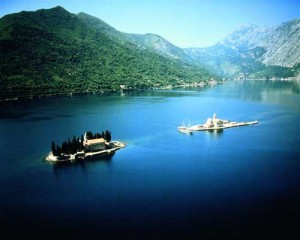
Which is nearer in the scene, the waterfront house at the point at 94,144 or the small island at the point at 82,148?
the small island at the point at 82,148

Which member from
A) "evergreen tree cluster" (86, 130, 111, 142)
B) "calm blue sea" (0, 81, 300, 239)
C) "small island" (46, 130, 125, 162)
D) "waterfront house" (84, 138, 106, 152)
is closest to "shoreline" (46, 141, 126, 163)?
"small island" (46, 130, 125, 162)

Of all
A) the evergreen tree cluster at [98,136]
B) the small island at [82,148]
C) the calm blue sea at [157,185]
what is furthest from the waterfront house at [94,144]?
the calm blue sea at [157,185]

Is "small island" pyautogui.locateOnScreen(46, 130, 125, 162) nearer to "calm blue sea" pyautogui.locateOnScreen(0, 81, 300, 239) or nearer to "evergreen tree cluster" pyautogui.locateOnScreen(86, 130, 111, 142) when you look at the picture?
"evergreen tree cluster" pyautogui.locateOnScreen(86, 130, 111, 142)

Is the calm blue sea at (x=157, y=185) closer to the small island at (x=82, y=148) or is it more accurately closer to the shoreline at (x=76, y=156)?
the shoreline at (x=76, y=156)

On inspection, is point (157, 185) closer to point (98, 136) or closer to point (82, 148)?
point (82, 148)

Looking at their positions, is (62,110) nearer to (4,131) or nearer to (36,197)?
(4,131)

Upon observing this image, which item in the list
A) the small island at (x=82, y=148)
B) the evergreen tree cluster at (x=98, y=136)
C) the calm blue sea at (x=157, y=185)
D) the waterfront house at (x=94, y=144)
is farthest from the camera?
the evergreen tree cluster at (x=98, y=136)

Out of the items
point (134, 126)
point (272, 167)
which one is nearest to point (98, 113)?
point (134, 126)
